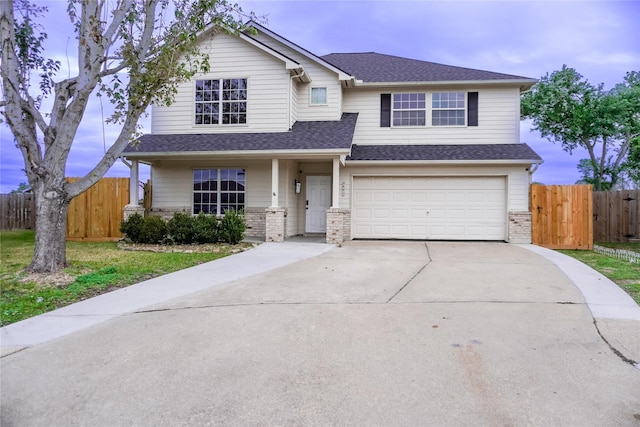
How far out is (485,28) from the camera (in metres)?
13.7

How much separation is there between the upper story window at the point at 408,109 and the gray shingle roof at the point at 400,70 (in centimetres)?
66

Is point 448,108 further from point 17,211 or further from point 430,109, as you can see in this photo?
point 17,211

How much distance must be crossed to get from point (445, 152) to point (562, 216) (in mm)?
4430

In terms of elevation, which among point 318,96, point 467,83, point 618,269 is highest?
point 467,83

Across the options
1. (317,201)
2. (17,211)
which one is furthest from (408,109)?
(17,211)

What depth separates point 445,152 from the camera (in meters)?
14.7

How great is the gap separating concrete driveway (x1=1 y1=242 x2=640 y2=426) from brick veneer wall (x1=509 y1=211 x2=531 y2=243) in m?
7.83

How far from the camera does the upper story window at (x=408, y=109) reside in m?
15.8

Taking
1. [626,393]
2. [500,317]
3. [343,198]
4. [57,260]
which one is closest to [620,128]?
[343,198]

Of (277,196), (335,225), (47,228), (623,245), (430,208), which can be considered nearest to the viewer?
(47,228)

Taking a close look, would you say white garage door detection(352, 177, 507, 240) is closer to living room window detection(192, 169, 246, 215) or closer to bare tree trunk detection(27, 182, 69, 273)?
living room window detection(192, 169, 246, 215)

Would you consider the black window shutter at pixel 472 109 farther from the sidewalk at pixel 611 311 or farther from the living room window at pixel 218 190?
the living room window at pixel 218 190

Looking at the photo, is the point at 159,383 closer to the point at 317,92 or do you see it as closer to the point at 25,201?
the point at 317,92

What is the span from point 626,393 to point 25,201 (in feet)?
70.3
